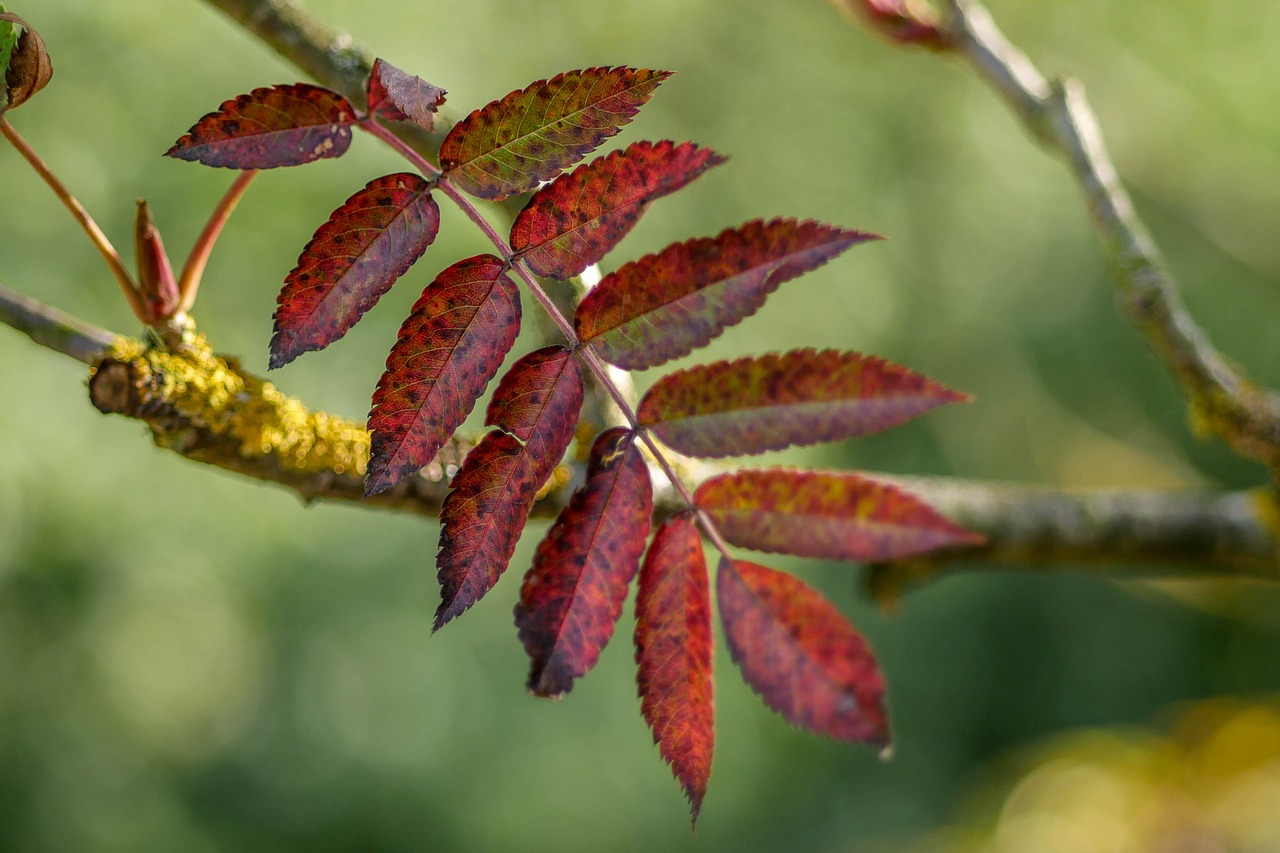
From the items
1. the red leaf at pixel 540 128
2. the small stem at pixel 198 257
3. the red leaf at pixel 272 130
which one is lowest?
the red leaf at pixel 540 128

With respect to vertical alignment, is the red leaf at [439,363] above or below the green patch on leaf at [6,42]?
below

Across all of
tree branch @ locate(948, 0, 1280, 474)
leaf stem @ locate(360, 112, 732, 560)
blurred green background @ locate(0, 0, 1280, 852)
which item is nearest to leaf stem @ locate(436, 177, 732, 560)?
leaf stem @ locate(360, 112, 732, 560)

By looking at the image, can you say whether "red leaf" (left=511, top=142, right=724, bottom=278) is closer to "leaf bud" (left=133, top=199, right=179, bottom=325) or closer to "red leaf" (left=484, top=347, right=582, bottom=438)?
"red leaf" (left=484, top=347, right=582, bottom=438)

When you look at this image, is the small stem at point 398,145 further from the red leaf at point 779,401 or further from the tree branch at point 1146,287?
the tree branch at point 1146,287

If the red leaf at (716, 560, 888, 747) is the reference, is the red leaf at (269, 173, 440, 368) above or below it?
above

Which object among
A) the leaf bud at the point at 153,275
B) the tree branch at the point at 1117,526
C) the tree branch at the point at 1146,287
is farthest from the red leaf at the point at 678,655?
the tree branch at the point at 1146,287

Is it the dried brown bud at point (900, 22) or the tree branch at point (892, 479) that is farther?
the dried brown bud at point (900, 22)

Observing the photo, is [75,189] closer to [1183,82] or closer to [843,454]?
[843,454]

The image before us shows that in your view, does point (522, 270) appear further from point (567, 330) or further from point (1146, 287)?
point (1146, 287)
